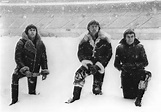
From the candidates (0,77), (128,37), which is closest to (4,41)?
(0,77)

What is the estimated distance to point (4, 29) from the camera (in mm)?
4832

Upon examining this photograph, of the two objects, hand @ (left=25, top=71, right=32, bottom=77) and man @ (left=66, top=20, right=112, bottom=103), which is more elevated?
man @ (left=66, top=20, right=112, bottom=103)

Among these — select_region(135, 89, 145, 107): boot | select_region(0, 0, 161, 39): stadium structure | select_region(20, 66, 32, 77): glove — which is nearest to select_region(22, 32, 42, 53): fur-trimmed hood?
select_region(20, 66, 32, 77): glove

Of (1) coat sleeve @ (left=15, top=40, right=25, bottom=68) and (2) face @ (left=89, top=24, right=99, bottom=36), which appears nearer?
(2) face @ (left=89, top=24, right=99, bottom=36)

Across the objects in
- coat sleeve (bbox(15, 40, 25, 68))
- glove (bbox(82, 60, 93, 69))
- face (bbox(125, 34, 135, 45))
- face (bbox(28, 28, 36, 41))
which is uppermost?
face (bbox(28, 28, 36, 41))

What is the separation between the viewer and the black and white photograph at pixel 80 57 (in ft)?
11.7

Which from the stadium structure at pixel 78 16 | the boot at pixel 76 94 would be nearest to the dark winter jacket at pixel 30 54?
the boot at pixel 76 94

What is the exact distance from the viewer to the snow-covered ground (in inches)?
142

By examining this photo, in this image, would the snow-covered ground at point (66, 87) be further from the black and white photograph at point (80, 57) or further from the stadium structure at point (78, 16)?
the stadium structure at point (78, 16)

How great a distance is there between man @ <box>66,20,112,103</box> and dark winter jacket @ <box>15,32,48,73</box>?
577 millimetres

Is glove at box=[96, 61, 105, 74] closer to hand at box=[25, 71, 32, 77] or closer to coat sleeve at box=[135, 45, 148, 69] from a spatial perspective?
coat sleeve at box=[135, 45, 148, 69]

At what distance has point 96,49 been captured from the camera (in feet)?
12.1

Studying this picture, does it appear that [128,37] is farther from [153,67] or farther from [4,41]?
[4,41]

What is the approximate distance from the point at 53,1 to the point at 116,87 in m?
1.80
